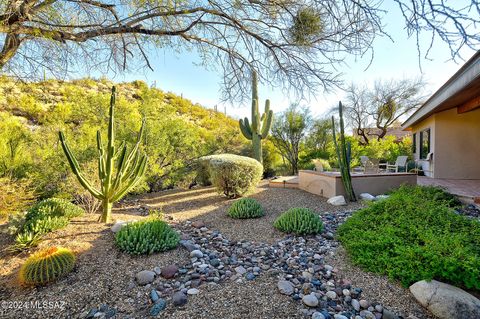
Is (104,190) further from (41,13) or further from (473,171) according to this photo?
(473,171)

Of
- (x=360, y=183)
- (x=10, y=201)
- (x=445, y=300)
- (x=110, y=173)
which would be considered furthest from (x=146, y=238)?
(x=360, y=183)

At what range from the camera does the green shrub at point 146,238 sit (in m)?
3.21

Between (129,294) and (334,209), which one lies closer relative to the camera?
(129,294)

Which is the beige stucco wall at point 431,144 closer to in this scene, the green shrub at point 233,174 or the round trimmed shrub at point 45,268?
the green shrub at point 233,174

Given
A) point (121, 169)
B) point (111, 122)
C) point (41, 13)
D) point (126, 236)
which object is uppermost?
point (41, 13)

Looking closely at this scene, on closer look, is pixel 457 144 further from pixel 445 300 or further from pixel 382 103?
pixel 382 103

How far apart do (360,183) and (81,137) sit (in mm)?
7995

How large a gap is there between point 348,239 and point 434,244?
42.7 inches

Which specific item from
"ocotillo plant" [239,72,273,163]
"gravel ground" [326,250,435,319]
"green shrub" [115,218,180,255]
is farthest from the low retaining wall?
"green shrub" [115,218,180,255]

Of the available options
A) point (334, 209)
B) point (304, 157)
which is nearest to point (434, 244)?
point (334, 209)

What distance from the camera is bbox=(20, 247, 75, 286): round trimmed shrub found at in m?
2.57

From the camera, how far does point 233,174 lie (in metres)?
6.60

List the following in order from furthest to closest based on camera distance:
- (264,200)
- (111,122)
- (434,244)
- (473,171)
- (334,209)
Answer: (473,171)
(264,200)
(334,209)
(111,122)
(434,244)

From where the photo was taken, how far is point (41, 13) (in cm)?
247
